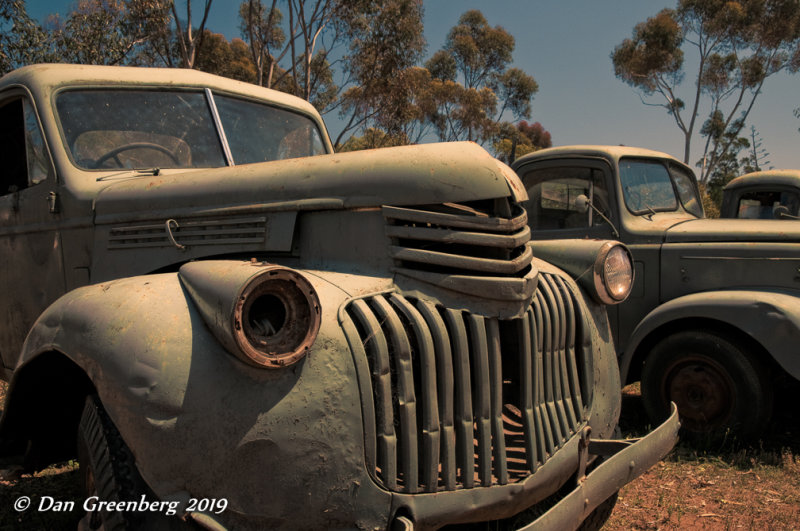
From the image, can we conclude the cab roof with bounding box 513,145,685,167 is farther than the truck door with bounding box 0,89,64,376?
Yes

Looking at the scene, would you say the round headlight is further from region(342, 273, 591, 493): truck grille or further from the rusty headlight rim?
the rusty headlight rim

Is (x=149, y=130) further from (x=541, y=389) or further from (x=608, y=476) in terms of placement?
(x=608, y=476)

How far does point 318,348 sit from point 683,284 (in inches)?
144

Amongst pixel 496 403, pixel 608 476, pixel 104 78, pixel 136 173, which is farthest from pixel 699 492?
pixel 104 78

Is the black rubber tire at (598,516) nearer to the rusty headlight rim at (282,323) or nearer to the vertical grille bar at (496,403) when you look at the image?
the vertical grille bar at (496,403)

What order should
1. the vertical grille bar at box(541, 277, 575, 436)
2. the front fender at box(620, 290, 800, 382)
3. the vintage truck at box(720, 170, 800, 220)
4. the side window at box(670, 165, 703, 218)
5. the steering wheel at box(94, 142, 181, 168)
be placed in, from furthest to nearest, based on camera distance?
1. the vintage truck at box(720, 170, 800, 220)
2. the side window at box(670, 165, 703, 218)
3. the front fender at box(620, 290, 800, 382)
4. the steering wheel at box(94, 142, 181, 168)
5. the vertical grille bar at box(541, 277, 575, 436)

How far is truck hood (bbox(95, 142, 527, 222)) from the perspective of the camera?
2156mm

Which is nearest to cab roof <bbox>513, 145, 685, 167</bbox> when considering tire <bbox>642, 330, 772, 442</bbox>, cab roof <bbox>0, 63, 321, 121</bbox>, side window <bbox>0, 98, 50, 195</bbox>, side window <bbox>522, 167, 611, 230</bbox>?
side window <bbox>522, 167, 611, 230</bbox>

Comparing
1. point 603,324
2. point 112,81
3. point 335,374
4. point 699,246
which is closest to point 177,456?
point 335,374

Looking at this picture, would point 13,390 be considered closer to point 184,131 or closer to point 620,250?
point 184,131

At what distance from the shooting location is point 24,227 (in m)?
3.39

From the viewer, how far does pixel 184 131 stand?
3.29 m

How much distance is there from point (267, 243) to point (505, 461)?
3.87 feet

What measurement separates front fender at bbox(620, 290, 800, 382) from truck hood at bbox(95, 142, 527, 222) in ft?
7.84
